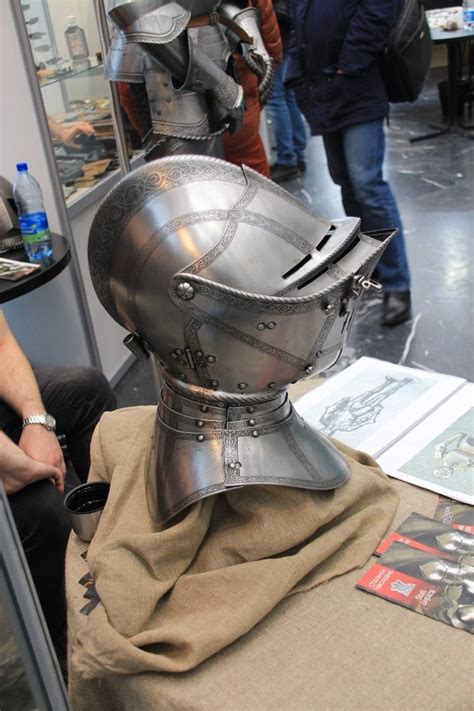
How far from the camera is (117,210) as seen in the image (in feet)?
3.28

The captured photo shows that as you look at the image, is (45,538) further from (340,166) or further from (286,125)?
(286,125)

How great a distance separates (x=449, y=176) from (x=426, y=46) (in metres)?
1.92

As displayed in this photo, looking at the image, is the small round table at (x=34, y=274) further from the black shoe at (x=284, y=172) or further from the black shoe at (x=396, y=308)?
the black shoe at (x=284, y=172)

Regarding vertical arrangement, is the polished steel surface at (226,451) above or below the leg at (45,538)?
above

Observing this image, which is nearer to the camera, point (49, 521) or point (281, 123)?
point (49, 521)

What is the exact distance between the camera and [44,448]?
157cm

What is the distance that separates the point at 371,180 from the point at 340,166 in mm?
206

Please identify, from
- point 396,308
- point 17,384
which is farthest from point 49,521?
point 396,308

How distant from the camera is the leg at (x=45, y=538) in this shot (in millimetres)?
1459

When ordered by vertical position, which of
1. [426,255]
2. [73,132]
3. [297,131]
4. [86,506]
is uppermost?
[73,132]

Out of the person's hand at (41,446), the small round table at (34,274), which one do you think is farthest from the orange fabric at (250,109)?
the person's hand at (41,446)

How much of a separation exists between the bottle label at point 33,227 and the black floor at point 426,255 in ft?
2.72

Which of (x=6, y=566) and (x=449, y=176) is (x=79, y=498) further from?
(x=449, y=176)

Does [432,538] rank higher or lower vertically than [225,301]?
lower
